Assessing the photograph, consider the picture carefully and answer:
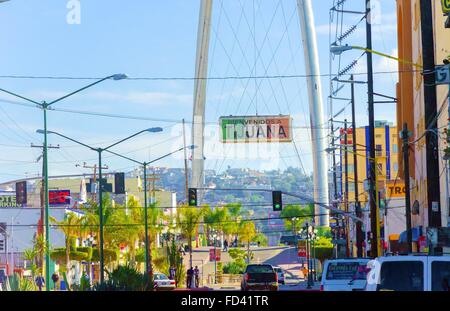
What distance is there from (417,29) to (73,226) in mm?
41545

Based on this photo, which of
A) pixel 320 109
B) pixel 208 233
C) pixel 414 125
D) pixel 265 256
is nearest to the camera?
pixel 414 125

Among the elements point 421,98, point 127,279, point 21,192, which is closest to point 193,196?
point 421,98

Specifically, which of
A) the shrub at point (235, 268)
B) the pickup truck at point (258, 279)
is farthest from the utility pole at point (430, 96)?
the shrub at point (235, 268)

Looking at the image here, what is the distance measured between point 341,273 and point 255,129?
8569cm

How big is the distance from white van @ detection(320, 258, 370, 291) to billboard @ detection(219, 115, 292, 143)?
80601mm

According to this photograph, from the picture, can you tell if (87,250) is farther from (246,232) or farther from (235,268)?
(246,232)

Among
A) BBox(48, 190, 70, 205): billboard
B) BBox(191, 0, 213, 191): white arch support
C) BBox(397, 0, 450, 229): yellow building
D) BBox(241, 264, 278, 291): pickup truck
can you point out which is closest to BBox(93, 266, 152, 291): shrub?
BBox(397, 0, 450, 229): yellow building

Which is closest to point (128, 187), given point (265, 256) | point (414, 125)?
point (265, 256)

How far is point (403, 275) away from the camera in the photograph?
16953 mm

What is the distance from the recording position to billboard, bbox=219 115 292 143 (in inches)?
4508

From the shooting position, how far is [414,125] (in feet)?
255

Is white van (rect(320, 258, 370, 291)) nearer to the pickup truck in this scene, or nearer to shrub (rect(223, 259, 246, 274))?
the pickup truck

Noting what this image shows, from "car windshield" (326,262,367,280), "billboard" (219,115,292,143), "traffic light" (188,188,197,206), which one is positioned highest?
"billboard" (219,115,292,143)
